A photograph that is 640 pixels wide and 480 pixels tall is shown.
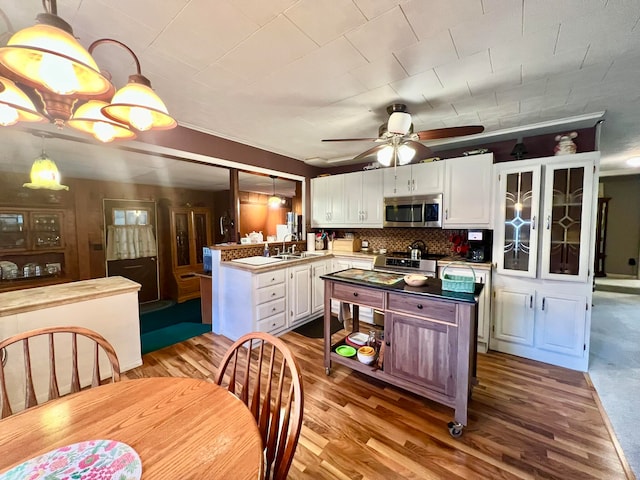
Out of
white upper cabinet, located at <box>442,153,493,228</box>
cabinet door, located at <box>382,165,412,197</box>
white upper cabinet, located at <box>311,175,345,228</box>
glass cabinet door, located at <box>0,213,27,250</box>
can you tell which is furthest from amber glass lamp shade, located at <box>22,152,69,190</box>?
white upper cabinet, located at <box>442,153,493,228</box>

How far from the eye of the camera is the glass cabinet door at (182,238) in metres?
5.57

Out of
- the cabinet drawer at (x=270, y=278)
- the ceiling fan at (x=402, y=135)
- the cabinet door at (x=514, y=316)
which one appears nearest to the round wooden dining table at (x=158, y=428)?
the cabinet drawer at (x=270, y=278)

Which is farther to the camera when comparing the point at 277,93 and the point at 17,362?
the point at 277,93

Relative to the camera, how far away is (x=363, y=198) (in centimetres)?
404

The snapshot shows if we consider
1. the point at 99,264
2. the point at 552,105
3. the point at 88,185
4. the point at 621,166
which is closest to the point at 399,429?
the point at 552,105

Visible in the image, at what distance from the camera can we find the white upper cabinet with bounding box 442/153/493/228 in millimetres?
3004

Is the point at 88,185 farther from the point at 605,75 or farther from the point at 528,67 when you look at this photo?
the point at 605,75

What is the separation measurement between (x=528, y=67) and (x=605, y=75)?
618 mm

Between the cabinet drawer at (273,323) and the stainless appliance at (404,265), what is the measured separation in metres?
1.16

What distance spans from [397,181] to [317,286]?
74.8 inches

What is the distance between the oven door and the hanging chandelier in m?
2.97

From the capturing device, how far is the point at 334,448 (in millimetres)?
1656

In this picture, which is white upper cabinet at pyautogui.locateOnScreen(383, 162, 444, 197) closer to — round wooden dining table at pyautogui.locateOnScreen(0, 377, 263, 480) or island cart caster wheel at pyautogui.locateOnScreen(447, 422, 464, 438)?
island cart caster wheel at pyautogui.locateOnScreen(447, 422, 464, 438)

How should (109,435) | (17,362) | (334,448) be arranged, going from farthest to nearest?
(17,362) < (334,448) < (109,435)
